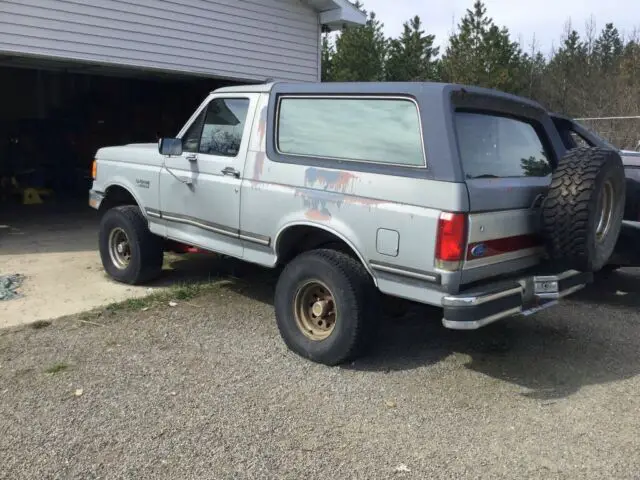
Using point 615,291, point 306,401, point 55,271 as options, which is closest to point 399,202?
point 306,401

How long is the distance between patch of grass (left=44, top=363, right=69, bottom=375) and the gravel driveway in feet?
0.05

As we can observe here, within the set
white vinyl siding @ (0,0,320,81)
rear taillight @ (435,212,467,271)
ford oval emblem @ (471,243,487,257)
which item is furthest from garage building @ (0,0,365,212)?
ford oval emblem @ (471,243,487,257)

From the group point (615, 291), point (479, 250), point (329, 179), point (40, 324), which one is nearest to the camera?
point (479, 250)

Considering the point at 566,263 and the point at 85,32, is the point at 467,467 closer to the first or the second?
the point at 566,263

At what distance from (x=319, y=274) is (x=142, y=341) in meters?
1.63

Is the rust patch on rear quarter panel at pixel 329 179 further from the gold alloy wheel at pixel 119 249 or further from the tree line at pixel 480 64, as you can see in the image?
the tree line at pixel 480 64

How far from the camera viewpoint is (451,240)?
366 cm

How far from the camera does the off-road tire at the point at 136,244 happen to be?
20.1 ft

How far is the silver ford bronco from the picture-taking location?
379cm

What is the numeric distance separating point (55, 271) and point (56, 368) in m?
3.06

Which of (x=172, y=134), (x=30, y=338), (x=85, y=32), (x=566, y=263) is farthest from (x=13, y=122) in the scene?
(x=566, y=263)

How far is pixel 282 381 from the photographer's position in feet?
13.6

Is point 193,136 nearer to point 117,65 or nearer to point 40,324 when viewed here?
point 40,324

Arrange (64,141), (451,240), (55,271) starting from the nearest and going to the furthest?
(451,240) → (55,271) → (64,141)
